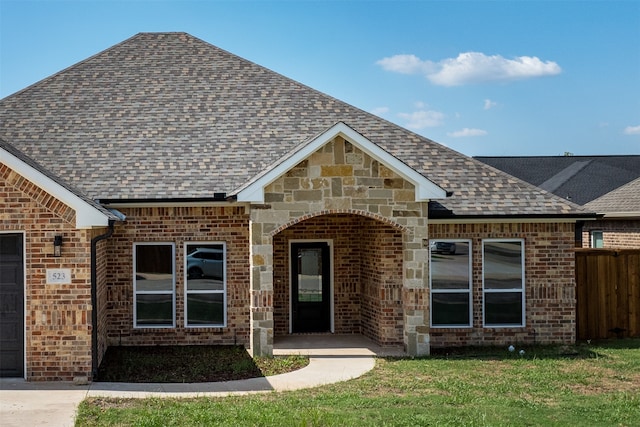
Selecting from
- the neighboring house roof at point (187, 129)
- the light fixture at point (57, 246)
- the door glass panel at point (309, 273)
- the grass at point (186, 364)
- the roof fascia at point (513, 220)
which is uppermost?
the neighboring house roof at point (187, 129)

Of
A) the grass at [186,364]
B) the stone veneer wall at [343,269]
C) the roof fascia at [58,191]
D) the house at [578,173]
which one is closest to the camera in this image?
the roof fascia at [58,191]

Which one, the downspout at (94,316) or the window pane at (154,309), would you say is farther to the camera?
the window pane at (154,309)

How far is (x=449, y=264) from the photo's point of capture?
1620 cm

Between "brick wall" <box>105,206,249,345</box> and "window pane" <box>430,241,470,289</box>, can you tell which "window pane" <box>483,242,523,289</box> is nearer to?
"window pane" <box>430,241,470,289</box>

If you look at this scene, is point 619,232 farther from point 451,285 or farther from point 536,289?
point 451,285

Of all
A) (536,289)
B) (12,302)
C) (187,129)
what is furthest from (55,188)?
(536,289)

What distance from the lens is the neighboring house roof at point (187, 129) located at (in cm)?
1614

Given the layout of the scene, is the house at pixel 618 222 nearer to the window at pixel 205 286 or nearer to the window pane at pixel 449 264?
the window pane at pixel 449 264

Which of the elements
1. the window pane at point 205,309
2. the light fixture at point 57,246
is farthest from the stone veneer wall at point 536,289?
the light fixture at point 57,246

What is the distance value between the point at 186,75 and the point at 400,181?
7422 mm

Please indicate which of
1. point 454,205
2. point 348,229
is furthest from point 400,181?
point 348,229

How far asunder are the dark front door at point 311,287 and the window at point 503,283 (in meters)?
3.63

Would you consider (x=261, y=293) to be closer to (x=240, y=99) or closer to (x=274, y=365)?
(x=274, y=365)

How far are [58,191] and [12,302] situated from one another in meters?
2.05
